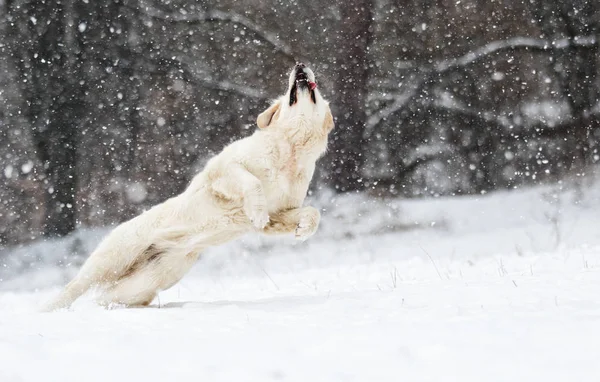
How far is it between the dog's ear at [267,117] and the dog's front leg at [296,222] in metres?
0.67

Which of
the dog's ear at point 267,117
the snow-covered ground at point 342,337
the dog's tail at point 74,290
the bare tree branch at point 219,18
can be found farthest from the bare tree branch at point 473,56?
the dog's tail at point 74,290

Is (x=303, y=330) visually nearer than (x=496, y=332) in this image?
No

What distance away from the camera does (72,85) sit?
955 centimetres

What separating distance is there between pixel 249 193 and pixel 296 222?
0.44 metres

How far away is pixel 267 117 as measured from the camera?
480cm

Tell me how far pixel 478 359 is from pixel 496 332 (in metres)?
0.35

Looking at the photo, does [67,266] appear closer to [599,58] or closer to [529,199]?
[529,199]

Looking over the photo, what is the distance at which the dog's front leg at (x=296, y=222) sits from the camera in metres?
4.39

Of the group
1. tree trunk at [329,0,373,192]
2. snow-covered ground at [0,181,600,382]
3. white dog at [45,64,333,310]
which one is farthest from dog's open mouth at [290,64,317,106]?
tree trunk at [329,0,373,192]

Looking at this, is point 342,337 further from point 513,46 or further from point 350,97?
point 513,46

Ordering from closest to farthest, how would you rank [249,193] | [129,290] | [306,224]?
1. [249,193]
2. [306,224]
3. [129,290]

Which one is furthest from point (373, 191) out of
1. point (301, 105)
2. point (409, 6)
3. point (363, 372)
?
point (363, 372)

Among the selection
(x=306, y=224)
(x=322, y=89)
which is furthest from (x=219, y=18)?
(x=306, y=224)

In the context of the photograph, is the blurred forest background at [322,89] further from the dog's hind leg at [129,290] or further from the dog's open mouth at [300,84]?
the dog's open mouth at [300,84]
